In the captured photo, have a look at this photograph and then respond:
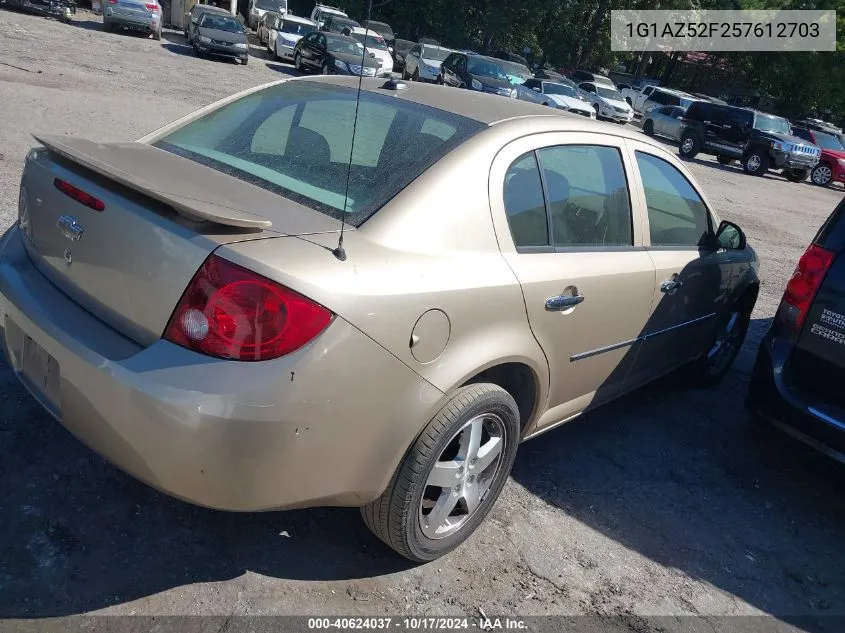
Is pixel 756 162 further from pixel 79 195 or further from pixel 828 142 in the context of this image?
pixel 79 195

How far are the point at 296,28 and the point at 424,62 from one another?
4817 mm

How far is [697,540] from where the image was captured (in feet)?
11.3

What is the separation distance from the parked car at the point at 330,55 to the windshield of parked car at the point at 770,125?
460 inches

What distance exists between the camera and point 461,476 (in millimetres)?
2867

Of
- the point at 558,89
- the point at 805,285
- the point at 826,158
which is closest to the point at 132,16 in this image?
the point at 558,89

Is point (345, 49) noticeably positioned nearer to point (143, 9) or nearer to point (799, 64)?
point (143, 9)

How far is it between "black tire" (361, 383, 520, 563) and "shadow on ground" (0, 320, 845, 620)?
0.17 metres

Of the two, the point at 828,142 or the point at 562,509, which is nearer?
the point at 562,509

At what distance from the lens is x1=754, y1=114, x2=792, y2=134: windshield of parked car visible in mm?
22320

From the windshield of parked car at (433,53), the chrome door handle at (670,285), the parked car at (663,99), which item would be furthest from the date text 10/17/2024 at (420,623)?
the parked car at (663,99)

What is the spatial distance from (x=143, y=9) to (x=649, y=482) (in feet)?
80.8

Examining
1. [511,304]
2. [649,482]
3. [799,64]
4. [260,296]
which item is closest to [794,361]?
[649,482]

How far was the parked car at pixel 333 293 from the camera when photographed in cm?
217

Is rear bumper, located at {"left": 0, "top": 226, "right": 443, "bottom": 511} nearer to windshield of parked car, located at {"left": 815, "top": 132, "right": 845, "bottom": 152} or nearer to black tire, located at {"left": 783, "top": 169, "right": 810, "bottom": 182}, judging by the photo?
black tire, located at {"left": 783, "top": 169, "right": 810, "bottom": 182}
